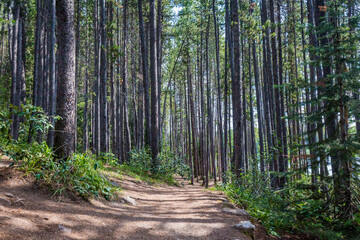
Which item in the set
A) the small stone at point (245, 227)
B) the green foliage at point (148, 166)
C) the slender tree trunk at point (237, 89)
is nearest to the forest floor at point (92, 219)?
the small stone at point (245, 227)

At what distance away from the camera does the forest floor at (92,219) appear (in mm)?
2654

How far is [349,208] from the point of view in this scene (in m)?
4.14

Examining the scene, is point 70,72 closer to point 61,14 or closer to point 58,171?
point 61,14

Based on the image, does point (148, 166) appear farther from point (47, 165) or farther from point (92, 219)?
point (92, 219)

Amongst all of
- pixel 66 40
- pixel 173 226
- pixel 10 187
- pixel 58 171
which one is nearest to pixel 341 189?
pixel 173 226

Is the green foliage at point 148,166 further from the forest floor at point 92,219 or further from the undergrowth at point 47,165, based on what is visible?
the forest floor at point 92,219

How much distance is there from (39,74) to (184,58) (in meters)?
11.5

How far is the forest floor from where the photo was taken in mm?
2654

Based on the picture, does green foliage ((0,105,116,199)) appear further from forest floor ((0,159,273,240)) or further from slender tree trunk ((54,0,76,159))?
slender tree trunk ((54,0,76,159))

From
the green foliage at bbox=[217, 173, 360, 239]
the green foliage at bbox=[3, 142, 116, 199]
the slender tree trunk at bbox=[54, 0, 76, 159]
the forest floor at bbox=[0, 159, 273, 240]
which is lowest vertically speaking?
the green foliage at bbox=[217, 173, 360, 239]

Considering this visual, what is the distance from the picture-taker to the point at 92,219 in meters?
3.34

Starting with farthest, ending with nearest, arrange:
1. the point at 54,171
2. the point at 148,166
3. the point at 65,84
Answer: the point at 148,166
the point at 65,84
the point at 54,171

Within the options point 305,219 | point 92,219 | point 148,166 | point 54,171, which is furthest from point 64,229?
point 148,166

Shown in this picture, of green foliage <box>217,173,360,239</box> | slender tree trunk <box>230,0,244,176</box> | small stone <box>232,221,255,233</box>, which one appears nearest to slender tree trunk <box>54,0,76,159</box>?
small stone <box>232,221,255,233</box>
